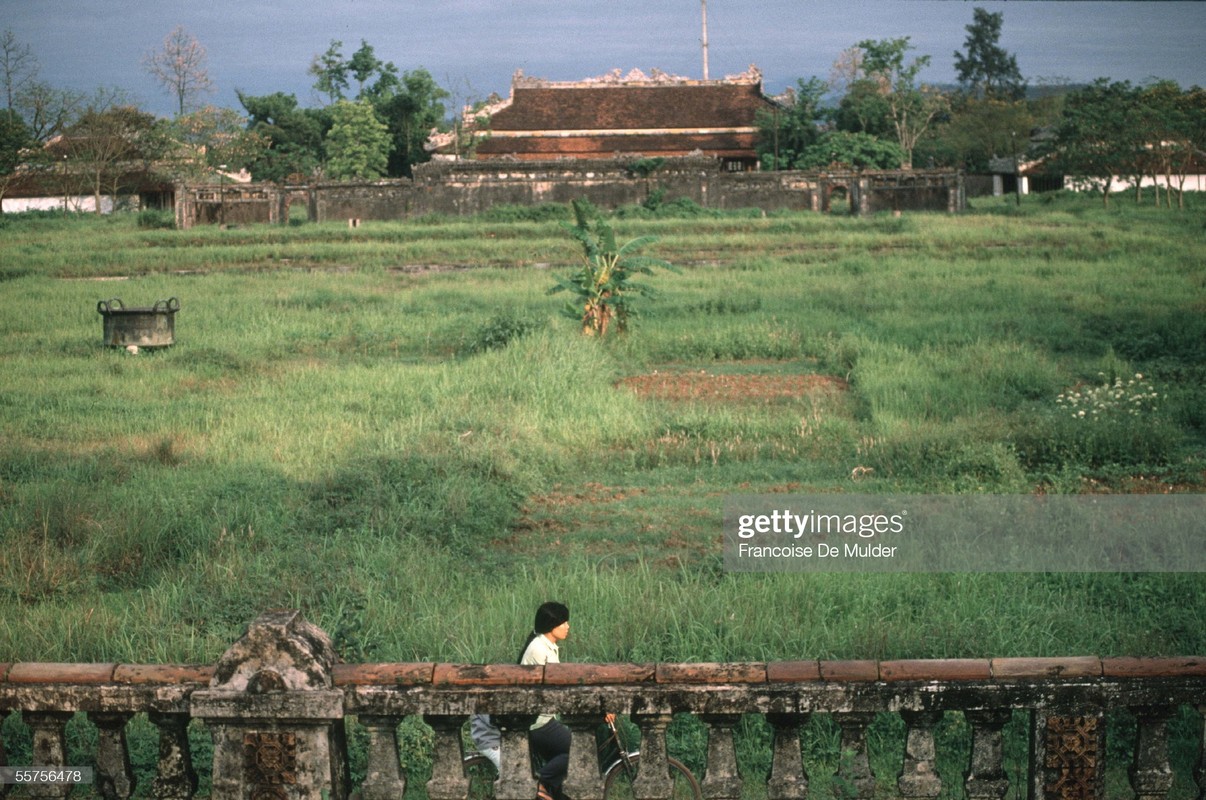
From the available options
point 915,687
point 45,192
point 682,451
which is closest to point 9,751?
point 915,687

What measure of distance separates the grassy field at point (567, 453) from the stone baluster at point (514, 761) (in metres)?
1.32

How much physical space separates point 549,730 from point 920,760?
47.4 inches

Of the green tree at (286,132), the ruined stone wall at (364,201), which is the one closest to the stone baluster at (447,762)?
the ruined stone wall at (364,201)

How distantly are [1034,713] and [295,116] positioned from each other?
35323 millimetres

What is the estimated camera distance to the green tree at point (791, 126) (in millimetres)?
31172

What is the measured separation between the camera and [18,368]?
429 inches

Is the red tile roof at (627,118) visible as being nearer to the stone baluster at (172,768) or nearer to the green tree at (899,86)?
the green tree at (899,86)

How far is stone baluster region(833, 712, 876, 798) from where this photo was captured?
2.76 metres

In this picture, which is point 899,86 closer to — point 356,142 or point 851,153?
point 851,153

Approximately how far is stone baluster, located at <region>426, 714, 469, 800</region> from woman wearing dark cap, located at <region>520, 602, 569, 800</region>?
1.50 feet

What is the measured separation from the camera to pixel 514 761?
275 cm

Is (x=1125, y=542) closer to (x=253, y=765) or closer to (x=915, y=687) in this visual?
(x=915, y=687)

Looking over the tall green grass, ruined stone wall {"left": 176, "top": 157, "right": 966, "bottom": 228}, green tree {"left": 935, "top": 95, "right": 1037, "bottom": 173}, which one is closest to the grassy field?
the tall green grass

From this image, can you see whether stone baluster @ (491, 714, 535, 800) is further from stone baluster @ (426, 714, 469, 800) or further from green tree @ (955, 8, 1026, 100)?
green tree @ (955, 8, 1026, 100)
